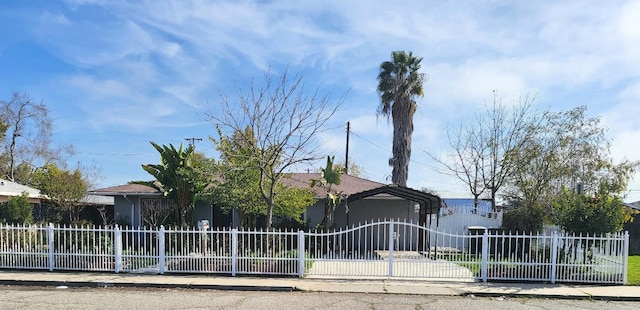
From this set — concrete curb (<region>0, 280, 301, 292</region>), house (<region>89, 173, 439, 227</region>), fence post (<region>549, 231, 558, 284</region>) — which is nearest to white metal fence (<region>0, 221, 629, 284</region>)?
fence post (<region>549, 231, 558, 284</region>)

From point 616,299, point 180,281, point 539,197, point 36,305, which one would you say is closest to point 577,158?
point 539,197

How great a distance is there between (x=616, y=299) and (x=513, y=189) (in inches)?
431

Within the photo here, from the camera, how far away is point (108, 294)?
8.64 metres

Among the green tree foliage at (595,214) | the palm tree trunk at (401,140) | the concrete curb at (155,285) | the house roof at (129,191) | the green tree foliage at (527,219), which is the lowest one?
the concrete curb at (155,285)

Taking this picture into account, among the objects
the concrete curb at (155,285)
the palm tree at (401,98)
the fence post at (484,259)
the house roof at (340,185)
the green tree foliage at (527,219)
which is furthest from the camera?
the palm tree at (401,98)

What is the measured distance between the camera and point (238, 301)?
8.16m

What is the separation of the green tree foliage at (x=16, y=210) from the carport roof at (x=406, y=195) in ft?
41.7

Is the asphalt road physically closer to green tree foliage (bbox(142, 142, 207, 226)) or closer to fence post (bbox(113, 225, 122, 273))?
fence post (bbox(113, 225, 122, 273))

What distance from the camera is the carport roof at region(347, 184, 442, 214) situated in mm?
15109

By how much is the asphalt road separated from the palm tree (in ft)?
50.4

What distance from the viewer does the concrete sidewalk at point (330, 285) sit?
9.06 metres

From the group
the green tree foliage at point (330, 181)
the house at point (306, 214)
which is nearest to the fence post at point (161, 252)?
the green tree foliage at point (330, 181)

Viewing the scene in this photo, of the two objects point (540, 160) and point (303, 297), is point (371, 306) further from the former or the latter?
point (540, 160)

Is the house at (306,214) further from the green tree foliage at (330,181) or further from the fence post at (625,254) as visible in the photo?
the fence post at (625,254)
